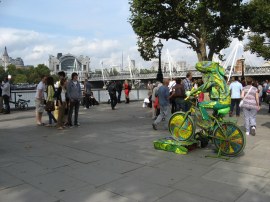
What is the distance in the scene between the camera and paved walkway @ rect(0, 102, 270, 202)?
15.0ft

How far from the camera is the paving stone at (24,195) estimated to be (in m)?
4.42

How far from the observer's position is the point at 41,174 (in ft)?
18.1

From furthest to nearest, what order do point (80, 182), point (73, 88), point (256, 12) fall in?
point (256, 12) < point (73, 88) < point (80, 182)

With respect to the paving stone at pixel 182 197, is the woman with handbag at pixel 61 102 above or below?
above

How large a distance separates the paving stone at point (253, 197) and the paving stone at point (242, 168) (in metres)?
0.95

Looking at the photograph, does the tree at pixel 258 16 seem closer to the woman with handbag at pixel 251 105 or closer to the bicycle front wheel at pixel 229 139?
the woman with handbag at pixel 251 105

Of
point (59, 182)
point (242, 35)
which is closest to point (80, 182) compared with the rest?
point (59, 182)

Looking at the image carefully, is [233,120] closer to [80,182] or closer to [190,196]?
[190,196]

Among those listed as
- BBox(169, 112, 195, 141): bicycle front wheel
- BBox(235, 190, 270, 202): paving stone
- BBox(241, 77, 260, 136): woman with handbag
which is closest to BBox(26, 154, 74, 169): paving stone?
BBox(169, 112, 195, 141): bicycle front wheel

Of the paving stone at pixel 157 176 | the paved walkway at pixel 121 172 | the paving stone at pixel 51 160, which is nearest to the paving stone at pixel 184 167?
the paved walkway at pixel 121 172

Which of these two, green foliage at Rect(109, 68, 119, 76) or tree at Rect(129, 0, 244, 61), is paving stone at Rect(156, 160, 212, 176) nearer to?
tree at Rect(129, 0, 244, 61)

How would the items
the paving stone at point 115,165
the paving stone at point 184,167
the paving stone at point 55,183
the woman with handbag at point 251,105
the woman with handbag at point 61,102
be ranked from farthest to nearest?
the woman with handbag at point 61,102 → the woman with handbag at point 251,105 → the paving stone at point 115,165 → the paving stone at point 184,167 → the paving stone at point 55,183

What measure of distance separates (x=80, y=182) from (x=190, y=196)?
5.64 ft

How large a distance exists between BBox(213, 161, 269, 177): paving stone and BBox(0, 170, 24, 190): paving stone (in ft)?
11.3
